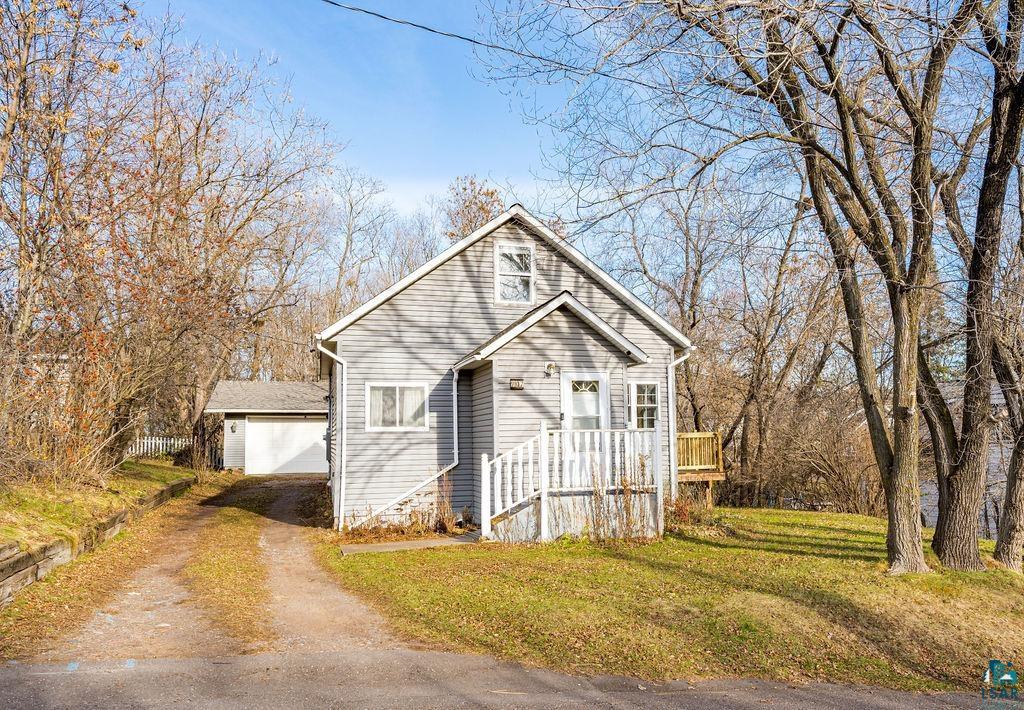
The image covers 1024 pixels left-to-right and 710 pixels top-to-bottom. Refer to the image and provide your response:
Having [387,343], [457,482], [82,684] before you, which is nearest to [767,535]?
[457,482]

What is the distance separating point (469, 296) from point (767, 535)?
708cm

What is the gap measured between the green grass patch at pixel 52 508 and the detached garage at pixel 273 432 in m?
15.9

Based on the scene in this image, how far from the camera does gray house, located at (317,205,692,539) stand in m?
12.5

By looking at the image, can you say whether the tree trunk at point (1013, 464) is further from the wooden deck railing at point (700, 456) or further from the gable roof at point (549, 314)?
the wooden deck railing at point (700, 456)

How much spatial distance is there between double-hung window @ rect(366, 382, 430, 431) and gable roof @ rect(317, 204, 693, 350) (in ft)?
4.33

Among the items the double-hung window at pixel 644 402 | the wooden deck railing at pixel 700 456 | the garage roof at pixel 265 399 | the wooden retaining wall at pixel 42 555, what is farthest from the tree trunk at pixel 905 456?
the garage roof at pixel 265 399

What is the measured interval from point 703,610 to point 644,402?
29.0 feet

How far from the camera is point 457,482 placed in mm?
14438

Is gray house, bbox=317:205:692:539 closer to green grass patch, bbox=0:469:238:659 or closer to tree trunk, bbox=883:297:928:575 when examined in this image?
green grass patch, bbox=0:469:238:659

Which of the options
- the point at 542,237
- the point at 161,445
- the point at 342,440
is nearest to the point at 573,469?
the point at 342,440

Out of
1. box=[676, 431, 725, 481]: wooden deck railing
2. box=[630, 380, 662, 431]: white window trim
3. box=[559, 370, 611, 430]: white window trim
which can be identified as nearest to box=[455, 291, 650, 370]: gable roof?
box=[559, 370, 611, 430]: white window trim

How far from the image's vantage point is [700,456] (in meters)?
18.9

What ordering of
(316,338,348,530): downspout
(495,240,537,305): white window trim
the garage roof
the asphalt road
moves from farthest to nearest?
the garage roof → (495,240,537,305): white window trim → (316,338,348,530): downspout → the asphalt road

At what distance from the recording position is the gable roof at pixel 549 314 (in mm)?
13078
